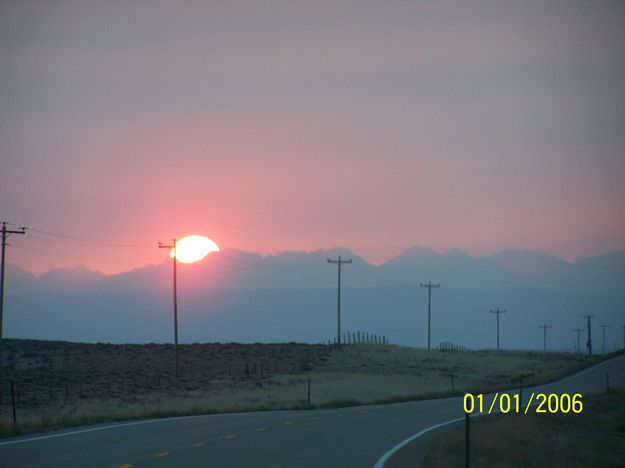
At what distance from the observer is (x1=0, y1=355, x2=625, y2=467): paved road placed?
1515cm

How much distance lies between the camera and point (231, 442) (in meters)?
18.3

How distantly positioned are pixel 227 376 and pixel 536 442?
138 ft

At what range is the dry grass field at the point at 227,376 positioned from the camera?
1577 inches

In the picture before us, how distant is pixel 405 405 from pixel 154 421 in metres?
14.5

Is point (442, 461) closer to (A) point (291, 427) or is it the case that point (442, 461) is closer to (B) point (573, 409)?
(A) point (291, 427)

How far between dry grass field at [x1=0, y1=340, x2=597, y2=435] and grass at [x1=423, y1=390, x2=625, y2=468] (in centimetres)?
958

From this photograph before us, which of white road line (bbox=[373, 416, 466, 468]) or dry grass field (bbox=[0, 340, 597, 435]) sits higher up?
white road line (bbox=[373, 416, 466, 468])

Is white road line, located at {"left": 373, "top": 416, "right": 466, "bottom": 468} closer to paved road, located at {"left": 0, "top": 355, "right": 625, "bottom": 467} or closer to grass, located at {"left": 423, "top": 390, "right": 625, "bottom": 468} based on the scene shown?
paved road, located at {"left": 0, "top": 355, "right": 625, "bottom": 467}

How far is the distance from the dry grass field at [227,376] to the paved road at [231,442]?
3.54 metres
